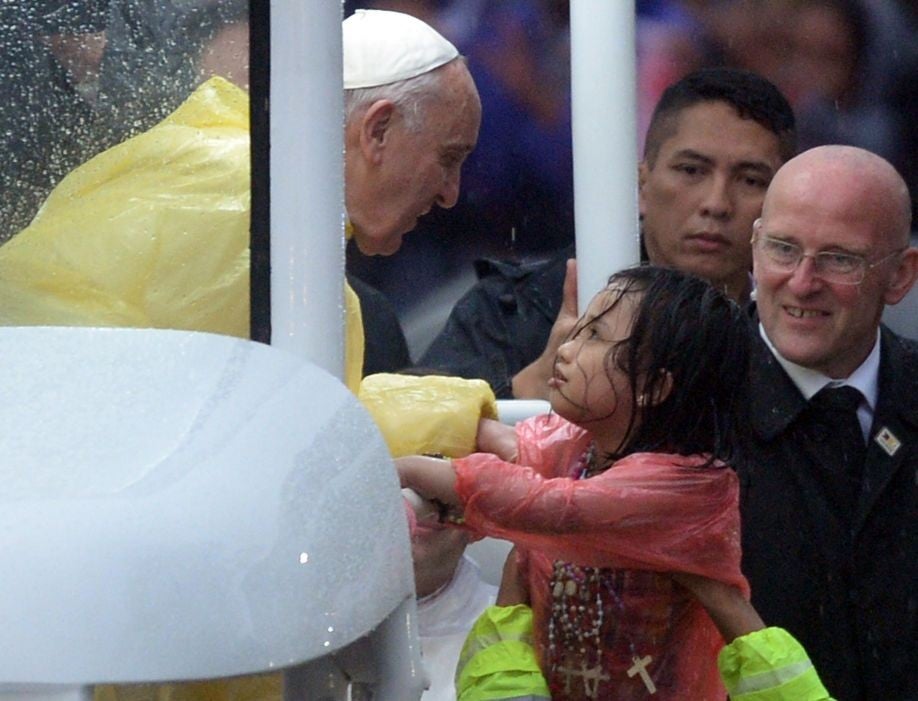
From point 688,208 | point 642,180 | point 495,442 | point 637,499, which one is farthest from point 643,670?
point 642,180

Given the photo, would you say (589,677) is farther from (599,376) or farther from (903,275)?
(903,275)

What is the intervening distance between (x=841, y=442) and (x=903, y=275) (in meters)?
0.43

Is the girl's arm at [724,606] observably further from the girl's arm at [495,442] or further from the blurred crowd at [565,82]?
the blurred crowd at [565,82]

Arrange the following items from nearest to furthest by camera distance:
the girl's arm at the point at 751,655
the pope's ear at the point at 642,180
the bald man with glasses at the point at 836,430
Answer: the girl's arm at the point at 751,655 < the bald man with glasses at the point at 836,430 < the pope's ear at the point at 642,180

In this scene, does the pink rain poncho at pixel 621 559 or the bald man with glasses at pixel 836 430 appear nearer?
the pink rain poncho at pixel 621 559

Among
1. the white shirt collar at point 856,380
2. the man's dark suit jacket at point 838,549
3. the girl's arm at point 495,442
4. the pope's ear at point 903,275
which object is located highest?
the pope's ear at point 903,275

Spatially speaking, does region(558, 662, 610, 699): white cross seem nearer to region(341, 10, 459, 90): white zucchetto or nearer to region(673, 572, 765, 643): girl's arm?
region(673, 572, 765, 643): girl's arm

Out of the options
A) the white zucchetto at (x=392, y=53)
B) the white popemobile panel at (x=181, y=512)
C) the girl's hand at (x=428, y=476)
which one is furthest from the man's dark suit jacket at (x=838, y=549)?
the white popemobile panel at (x=181, y=512)

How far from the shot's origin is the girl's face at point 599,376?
2.63 meters

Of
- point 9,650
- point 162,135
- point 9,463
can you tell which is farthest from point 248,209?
point 9,650

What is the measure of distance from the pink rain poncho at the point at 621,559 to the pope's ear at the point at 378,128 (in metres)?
0.85

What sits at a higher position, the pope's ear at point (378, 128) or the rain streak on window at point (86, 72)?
the rain streak on window at point (86, 72)

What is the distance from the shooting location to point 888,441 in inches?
135

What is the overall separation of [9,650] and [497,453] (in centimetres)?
142
